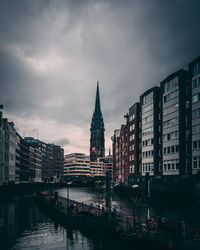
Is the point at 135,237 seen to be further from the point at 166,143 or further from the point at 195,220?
the point at 166,143

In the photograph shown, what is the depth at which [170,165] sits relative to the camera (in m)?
87.8

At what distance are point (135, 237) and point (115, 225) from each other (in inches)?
235

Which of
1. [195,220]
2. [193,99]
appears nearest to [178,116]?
[193,99]

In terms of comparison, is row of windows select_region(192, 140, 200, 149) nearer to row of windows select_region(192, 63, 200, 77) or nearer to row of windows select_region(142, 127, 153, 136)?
row of windows select_region(192, 63, 200, 77)

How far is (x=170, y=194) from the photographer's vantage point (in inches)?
3346

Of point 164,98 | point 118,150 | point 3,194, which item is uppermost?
point 164,98

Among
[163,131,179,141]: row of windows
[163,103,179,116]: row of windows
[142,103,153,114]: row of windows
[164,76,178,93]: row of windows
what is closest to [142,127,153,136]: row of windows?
[142,103,153,114]: row of windows

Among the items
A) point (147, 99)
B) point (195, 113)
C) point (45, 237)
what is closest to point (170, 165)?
point (195, 113)

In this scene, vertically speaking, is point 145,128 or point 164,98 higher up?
point 164,98

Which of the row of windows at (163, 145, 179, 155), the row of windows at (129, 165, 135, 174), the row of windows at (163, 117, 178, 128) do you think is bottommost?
the row of windows at (129, 165, 135, 174)

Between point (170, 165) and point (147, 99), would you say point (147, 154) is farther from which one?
point (147, 99)

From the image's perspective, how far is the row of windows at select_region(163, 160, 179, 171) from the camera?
84.8 meters

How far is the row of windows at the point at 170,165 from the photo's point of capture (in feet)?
278

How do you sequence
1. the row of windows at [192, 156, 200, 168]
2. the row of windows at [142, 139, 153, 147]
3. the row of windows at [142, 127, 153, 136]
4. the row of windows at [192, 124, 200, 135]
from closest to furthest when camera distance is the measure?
the row of windows at [192, 156, 200, 168]
the row of windows at [192, 124, 200, 135]
the row of windows at [142, 139, 153, 147]
the row of windows at [142, 127, 153, 136]
